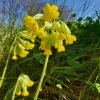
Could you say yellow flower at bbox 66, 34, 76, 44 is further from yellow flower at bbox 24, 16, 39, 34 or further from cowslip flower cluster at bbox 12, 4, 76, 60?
yellow flower at bbox 24, 16, 39, 34

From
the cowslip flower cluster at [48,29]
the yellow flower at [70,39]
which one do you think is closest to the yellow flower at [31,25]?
the cowslip flower cluster at [48,29]

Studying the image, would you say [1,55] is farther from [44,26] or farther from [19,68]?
[44,26]

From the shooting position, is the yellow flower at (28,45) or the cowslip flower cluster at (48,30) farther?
the yellow flower at (28,45)

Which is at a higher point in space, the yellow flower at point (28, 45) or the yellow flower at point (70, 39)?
the yellow flower at point (28, 45)

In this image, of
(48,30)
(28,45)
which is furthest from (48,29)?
(28,45)

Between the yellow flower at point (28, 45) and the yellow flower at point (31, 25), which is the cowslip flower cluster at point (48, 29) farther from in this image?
the yellow flower at point (28, 45)

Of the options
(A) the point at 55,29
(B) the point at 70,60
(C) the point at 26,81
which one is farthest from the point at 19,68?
(A) the point at 55,29

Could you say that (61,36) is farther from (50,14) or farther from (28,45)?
(28,45)

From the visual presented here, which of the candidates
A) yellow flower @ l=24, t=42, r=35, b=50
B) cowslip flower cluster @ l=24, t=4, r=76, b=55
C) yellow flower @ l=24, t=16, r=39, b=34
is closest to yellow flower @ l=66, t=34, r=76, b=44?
cowslip flower cluster @ l=24, t=4, r=76, b=55
